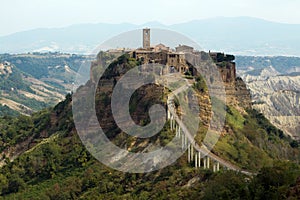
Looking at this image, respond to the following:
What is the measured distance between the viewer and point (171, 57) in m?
32.4

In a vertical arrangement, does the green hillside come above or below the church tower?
below

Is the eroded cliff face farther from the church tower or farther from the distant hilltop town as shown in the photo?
the church tower

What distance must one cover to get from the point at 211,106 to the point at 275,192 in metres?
13.7

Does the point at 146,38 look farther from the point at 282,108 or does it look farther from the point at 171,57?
the point at 282,108

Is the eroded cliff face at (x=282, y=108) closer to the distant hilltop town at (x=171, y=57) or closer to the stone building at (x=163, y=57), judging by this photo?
the distant hilltop town at (x=171, y=57)

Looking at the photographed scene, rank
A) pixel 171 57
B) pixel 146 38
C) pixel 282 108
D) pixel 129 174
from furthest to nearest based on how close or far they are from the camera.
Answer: pixel 282 108 < pixel 146 38 < pixel 171 57 < pixel 129 174

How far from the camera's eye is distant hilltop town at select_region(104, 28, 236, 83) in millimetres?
32375

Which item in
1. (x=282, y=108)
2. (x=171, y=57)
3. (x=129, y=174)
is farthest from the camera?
(x=282, y=108)

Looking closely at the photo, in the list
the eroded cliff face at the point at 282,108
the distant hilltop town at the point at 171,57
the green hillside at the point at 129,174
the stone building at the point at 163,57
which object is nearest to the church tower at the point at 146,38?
the distant hilltop town at the point at 171,57

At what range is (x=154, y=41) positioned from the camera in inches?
1409

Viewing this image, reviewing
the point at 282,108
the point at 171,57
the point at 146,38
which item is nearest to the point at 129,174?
the point at 171,57

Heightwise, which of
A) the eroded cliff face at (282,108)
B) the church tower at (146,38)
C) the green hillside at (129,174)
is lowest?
the eroded cliff face at (282,108)

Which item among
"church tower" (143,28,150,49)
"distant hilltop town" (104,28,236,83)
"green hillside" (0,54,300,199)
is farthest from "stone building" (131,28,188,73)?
"church tower" (143,28,150,49)

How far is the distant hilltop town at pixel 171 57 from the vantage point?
32375 millimetres
